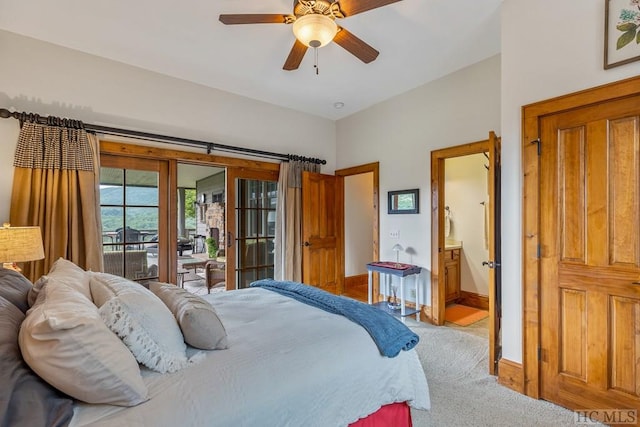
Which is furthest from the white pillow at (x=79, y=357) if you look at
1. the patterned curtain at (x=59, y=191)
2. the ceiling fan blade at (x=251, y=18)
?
Answer: the patterned curtain at (x=59, y=191)

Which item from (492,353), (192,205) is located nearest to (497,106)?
(492,353)

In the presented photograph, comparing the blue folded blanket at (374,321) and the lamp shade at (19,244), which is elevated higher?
the lamp shade at (19,244)

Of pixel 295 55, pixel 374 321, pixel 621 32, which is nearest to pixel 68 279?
pixel 374 321

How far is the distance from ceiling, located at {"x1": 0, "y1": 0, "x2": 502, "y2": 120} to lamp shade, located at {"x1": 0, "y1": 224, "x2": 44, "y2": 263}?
1.79 metres

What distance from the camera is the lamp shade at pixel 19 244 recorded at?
2.09m

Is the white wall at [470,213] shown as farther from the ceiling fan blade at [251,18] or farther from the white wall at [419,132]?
the ceiling fan blade at [251,18]

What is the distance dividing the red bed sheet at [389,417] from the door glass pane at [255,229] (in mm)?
3109

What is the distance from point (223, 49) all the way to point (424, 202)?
9.26 ft

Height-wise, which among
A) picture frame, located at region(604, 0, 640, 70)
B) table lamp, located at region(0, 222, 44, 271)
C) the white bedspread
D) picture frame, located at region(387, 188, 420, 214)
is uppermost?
picture frame, located at region(604, 0, 640, 70)

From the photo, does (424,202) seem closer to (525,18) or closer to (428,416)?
(525,18)

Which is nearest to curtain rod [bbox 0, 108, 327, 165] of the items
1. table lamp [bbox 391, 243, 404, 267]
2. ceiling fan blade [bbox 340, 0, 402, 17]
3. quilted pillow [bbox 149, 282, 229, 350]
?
table lamp [bbox 391, 243, 404, 267]

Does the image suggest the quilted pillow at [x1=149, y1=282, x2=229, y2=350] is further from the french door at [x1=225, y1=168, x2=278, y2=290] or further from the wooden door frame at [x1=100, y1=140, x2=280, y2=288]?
the french door at [x1=225, y1=168, x2=278, y2=290]

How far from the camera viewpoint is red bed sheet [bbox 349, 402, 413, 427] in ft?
4.75

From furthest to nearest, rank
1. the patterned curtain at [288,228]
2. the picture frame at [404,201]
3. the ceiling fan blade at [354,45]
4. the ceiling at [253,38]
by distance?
the patterned curtain at [288,228] → the picture frame at [404,201] → the ceiling at [253,38] → the ceiling fan blade at [354,45]
